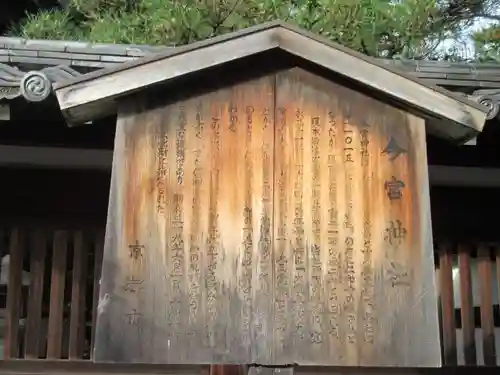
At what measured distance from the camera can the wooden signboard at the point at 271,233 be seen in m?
3.08

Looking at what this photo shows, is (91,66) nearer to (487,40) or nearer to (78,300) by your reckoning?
(78,300)

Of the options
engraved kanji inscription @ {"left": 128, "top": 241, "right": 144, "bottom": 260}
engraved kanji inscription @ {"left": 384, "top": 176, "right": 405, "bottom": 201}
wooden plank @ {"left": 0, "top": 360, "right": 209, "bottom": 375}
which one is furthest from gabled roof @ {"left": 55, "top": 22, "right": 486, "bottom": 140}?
wooden plank @ {"left": 0, "top": 360, "right": 209, "bottom": 375}

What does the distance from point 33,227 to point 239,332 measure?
7.06 ft

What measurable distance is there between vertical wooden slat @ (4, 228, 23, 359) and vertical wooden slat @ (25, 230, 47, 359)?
7 centimetres

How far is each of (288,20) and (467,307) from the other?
2.72 meters

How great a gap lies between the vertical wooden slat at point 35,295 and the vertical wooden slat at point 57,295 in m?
0.07

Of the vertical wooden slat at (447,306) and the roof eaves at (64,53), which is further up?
the roof eaves at (64,53)

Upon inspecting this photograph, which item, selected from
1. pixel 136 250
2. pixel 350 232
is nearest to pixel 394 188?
pixel 350 232

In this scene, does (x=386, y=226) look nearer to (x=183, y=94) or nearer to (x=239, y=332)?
(x=239, y=332)

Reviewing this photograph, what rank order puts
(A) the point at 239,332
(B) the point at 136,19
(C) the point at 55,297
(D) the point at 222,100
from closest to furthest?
1. (A) the point at 239,332
2. (D) the point at 222,100
3. (C) the point at 55,297
4. (B) the point at 136,19

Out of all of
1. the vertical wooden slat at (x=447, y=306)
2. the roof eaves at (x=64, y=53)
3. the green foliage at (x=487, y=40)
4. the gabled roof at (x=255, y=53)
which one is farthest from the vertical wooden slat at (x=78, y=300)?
the green foliage at (x=487, y=40)

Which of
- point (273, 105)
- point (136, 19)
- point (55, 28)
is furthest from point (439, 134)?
point (55, 28)

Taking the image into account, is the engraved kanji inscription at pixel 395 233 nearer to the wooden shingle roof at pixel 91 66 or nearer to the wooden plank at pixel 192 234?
the wooden plank at pixel 192 234

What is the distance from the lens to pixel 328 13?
576 centimetres
